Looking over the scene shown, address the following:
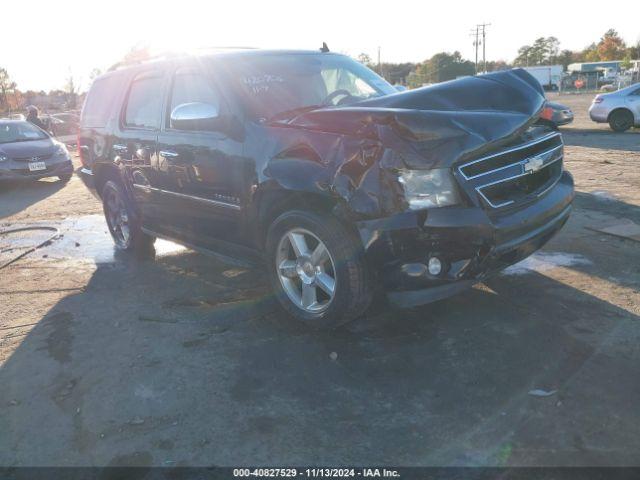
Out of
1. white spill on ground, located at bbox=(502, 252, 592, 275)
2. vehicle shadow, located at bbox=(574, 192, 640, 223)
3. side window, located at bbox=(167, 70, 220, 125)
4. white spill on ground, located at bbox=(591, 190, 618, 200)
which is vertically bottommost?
white spill on ground, located at bbox=(502, 252, 592, 275)

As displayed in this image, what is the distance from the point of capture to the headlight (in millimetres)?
3094

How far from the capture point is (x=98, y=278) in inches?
213

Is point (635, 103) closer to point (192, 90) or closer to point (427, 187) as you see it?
point (192, 90)

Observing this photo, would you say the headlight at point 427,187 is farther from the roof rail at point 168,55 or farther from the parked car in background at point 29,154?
the parked car in background at point 29,154

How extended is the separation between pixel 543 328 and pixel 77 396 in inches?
114

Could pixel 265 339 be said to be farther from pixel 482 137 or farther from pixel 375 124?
pixel 482 137

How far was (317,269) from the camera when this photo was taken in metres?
3.64

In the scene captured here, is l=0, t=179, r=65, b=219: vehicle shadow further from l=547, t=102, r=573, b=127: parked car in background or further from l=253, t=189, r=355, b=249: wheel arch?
l=547, t=102, r=573, b=127: parked car in background

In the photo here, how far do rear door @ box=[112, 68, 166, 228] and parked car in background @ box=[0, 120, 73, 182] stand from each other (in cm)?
716

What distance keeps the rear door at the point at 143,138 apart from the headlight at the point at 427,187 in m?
2.73

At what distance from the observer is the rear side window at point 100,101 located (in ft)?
19.4

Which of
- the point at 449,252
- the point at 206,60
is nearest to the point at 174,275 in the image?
the point at 206,60

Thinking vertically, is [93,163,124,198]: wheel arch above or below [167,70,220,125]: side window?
below

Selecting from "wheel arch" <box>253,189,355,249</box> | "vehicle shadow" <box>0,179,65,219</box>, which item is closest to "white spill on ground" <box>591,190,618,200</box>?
"wheel arch" <box>253,189,355,249</box>
